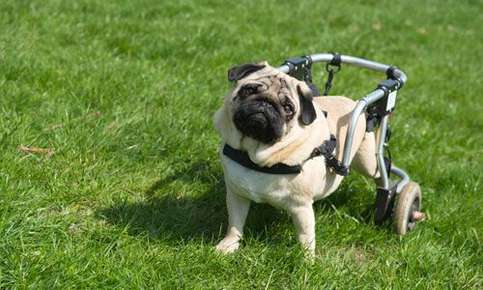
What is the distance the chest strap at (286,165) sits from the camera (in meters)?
3.22

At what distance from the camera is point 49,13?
6.56 metres

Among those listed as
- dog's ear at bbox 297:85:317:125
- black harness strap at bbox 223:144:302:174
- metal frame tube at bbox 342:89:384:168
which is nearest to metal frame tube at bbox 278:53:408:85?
metal frame tube at bbox 342:89:384:168

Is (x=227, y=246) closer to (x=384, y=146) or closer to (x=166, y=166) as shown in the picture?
(x=166, y=166)

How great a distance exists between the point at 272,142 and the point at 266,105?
0.21 m

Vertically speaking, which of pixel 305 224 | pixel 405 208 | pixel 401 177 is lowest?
pixel 401 177

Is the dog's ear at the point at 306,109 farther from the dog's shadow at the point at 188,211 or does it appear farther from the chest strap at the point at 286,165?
the dog's shadow at the point at 188,211

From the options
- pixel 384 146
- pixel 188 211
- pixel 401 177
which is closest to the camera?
pixel 188 211

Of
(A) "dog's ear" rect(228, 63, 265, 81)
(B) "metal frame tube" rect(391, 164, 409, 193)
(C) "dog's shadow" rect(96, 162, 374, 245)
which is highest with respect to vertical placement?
(A) "dog's ear" rect(228, 63, 265, 81)

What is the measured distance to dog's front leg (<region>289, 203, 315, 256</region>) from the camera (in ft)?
11.0

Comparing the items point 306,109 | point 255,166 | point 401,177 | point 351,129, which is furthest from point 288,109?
point 401,177

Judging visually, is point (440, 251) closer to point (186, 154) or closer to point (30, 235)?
point (186, 154)

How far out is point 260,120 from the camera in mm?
3029

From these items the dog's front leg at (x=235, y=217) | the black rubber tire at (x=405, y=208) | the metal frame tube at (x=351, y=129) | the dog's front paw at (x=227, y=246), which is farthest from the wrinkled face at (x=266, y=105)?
the black rubber tire at (x=405, y=208)

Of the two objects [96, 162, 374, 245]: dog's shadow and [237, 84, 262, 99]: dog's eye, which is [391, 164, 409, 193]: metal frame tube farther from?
[237, 84, 262, 99]: dog's eye
